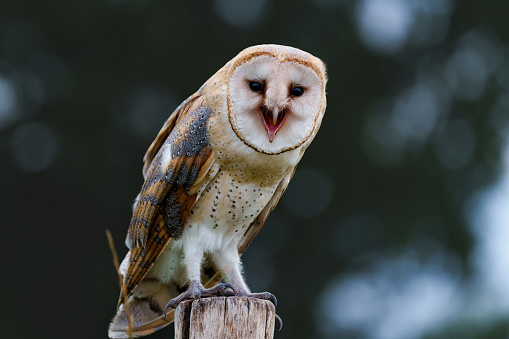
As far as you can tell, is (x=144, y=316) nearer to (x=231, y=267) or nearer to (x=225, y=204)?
(x=231, y=267)

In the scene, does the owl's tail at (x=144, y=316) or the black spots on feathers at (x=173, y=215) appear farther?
the owl's tail at (x=144, y=316)

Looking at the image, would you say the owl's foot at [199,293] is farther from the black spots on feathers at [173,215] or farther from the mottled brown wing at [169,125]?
the mottled brown wing at [169,125]

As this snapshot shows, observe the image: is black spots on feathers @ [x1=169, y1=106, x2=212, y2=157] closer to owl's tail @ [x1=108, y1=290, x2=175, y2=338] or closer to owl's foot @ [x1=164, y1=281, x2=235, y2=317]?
owl's foot @ [x1=164, y1=281, x2=235, y2=317]

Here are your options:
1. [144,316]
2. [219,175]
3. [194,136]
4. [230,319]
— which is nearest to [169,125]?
[194,136]

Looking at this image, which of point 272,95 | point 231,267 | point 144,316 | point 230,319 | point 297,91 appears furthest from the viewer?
point 144,316

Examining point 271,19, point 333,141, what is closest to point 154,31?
point 271,19

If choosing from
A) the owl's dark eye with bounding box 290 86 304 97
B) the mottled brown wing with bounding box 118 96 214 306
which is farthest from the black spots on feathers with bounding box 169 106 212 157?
the owl's dark eye with bounding box 290 86 304 97

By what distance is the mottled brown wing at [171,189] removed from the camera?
327 cm

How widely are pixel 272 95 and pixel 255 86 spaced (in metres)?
0.13

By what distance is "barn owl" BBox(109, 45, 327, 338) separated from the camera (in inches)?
122

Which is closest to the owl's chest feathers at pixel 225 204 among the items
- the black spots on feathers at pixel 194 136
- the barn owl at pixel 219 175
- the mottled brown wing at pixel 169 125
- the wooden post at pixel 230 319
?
the barn owl at pixel 219 175

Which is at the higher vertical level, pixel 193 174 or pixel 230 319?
pixel 193 174

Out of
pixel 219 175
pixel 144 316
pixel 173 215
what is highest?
pixel 219 175

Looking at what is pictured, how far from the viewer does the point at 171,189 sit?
3340 mm
